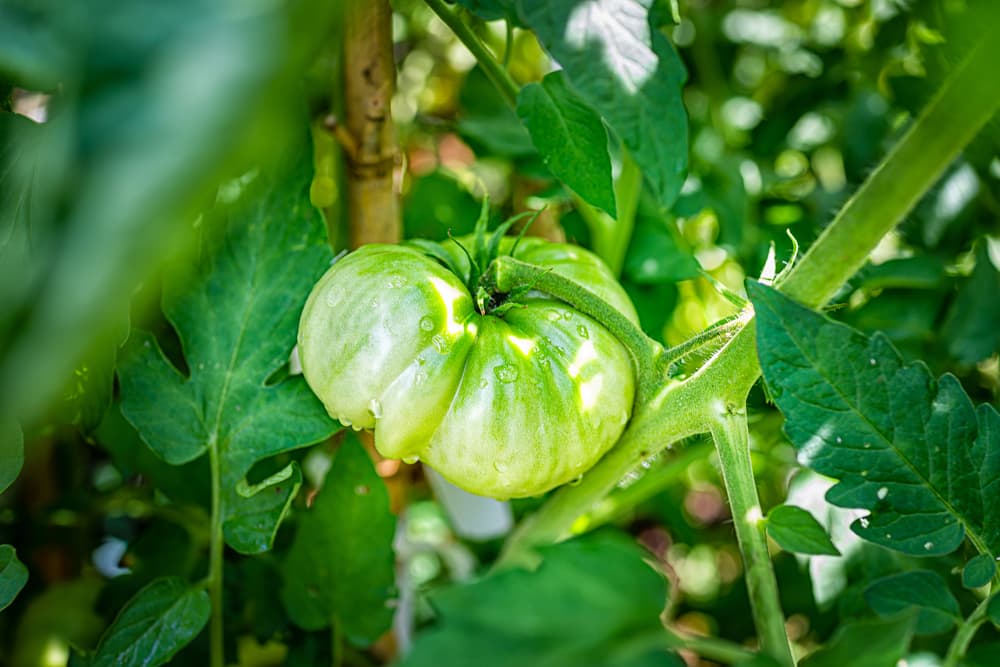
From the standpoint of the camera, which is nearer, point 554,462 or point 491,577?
point 491,577

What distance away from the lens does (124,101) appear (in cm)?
23

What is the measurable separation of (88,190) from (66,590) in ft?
2.86

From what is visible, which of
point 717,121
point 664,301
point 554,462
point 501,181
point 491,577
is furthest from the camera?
point 501,181

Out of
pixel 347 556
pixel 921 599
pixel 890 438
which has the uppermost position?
pixel 890 438

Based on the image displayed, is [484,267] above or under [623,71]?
under

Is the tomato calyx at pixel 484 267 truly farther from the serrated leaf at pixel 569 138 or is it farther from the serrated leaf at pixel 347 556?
the serrated leaf at pixel 347 556

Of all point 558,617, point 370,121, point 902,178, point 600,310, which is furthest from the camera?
point 370,121

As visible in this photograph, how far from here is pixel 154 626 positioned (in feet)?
2.14

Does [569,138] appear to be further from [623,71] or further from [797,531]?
[797,531]

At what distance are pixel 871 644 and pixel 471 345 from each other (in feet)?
1.03

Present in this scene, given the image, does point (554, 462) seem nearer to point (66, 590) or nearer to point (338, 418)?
point (338, 418)

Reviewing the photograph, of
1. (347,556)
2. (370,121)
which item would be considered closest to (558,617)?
(347,556)

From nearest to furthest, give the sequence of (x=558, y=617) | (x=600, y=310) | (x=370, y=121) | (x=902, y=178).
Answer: (x=558, y=617)
(x=902, y=178)
(x=600, y=310)
(x=370, y=121)

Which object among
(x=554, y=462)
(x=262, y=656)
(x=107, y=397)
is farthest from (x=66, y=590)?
(x=554, y=462)
